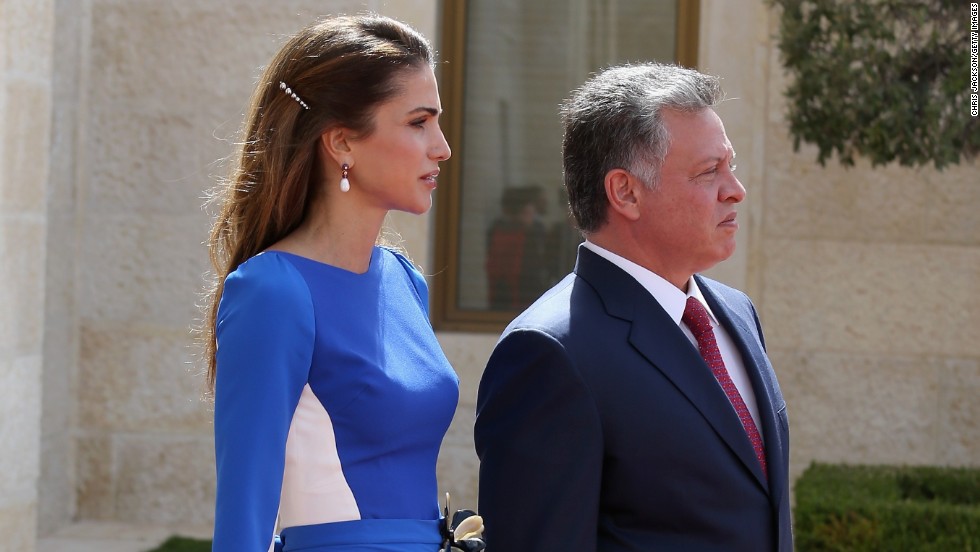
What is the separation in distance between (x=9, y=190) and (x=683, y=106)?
257 centimetres

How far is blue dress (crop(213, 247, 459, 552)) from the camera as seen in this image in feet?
6.84

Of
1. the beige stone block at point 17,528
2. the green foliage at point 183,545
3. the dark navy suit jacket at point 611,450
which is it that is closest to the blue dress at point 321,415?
the dark navy suit jacket at point 611,450

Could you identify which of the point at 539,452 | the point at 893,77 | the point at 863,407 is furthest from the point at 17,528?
the point at 863,407

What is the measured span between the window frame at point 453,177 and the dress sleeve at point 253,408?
4.26 metres

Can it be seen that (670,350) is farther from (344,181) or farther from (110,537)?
(110,537)

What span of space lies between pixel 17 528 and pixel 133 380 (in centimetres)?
216

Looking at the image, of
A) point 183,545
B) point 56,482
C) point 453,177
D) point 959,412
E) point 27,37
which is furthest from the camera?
point 453,177

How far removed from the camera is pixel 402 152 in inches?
93.7

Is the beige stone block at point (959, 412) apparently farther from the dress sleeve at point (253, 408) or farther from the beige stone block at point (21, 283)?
the dress sleeve at point (253, 408)

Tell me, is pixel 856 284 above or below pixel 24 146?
below

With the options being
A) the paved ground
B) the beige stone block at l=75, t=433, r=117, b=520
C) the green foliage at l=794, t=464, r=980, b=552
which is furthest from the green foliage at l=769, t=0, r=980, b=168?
the beige stone block at l=75, t=433, r=117, b=520

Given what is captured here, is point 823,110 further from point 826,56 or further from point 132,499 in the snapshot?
point 132,499

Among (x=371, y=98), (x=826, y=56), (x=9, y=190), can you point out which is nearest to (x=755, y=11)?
(x=826, y=56)

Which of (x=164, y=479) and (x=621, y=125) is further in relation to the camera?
(x=164, y=479)
